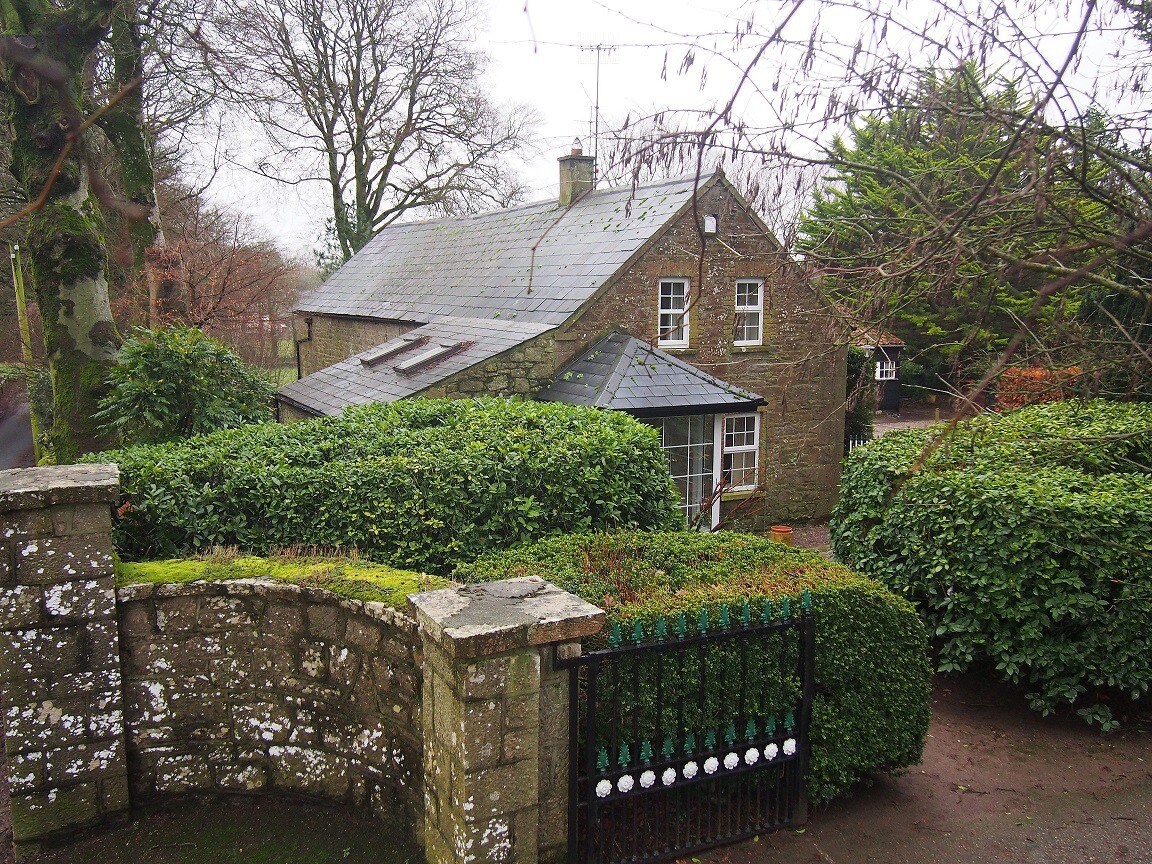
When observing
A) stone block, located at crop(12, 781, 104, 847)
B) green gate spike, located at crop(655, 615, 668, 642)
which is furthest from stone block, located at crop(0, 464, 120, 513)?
green gate spike, located at crop(655, 615, 668, 642)

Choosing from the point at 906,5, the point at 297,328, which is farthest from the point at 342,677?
the point at 297,328

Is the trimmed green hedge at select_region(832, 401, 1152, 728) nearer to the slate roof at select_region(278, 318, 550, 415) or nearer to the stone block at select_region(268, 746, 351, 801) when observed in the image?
the stone block at select_region(268, 746, 351, 801)

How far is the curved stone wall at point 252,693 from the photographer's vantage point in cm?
491

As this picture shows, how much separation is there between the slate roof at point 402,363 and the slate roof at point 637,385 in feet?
3.19

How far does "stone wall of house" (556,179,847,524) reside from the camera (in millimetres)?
13883

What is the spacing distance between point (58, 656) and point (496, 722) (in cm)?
286

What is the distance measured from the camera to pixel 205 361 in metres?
9.93

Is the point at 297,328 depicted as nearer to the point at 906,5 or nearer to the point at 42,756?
the point at 42,756

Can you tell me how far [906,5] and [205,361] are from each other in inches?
338

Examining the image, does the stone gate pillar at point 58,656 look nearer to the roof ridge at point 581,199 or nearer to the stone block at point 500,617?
the stone block at point 500,617

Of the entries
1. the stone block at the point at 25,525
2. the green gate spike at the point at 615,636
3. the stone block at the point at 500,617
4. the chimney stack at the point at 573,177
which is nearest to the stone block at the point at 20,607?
the stone block at the point at 25,525

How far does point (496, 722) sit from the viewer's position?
3977 mm

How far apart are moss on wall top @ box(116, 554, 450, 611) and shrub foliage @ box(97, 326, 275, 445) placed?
471 cm

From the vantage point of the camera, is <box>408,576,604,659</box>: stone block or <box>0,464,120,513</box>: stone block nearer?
<box>408,576,604,659</box>: stone block
